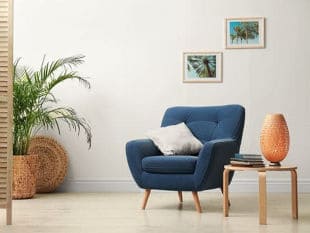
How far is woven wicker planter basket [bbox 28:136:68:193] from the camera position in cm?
675

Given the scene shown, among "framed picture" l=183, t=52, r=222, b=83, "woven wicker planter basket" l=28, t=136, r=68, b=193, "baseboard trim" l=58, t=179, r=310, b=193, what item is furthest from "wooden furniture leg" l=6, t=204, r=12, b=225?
"framed picture" l=183, t=52, r=222, b=83

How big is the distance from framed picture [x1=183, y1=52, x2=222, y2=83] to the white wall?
0.07m

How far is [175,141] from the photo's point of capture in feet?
18.5

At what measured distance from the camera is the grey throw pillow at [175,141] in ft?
18.4

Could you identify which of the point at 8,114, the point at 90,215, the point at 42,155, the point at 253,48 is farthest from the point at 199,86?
the point at 8,114

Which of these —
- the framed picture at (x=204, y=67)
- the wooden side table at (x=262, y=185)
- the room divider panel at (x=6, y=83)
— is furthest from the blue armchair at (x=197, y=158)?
the room divider panel at (x=6, y=83)

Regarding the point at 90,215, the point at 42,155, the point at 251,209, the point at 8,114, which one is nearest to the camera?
the point at 8,114

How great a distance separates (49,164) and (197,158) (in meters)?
2.11

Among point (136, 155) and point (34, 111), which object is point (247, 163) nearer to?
point (136, 155)

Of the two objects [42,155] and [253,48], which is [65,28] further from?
[253,48]

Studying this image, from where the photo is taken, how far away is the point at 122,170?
7016 mm

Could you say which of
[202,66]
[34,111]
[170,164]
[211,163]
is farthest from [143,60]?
[211,163]

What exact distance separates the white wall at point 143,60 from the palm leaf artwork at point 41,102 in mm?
104

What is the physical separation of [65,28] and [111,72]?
70 cm
